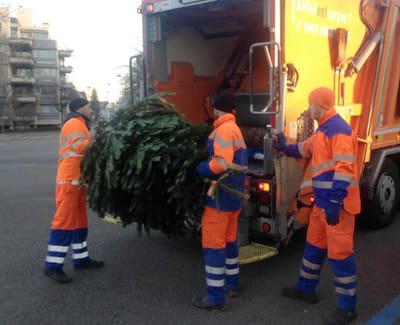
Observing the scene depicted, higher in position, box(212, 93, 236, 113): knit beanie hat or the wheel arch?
box(212, 93, 236, 113): knit beanie hat

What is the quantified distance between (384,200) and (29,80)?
2342 inches

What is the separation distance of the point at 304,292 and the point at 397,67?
3.06m

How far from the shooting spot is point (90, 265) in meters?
4.82

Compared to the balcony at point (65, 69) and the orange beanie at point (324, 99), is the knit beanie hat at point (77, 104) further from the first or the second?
the balcony at point (65, 69)

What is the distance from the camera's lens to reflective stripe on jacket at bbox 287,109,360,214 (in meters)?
3.38

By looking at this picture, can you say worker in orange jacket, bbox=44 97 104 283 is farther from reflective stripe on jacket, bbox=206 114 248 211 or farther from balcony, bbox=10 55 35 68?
balcony, bbox=10 55 35 68

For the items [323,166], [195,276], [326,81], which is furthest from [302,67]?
[195,276]

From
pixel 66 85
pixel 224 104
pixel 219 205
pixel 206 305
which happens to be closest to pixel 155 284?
pixel 206 305

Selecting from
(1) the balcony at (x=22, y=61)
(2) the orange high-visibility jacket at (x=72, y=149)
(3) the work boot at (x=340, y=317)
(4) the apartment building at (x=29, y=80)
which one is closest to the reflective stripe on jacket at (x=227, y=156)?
(3) the work boot at (x=340, y=317)

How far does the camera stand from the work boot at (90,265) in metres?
4.78

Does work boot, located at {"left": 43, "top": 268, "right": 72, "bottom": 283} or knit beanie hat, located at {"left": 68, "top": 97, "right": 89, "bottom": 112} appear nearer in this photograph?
work boot, located at {"left": 43, "top": 268, "right": 72, "bottom": 283}

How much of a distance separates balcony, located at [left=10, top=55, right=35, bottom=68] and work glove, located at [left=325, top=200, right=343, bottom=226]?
206 ft

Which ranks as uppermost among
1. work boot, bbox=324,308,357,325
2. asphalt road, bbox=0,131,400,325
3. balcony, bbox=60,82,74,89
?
balcony, bbox=60,82,74,89

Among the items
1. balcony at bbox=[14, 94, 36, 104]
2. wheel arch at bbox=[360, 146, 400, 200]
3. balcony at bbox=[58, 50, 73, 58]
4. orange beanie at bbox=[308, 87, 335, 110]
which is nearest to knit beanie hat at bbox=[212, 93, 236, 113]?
orange beanie at bbox=[308, 87, 335, 110]
